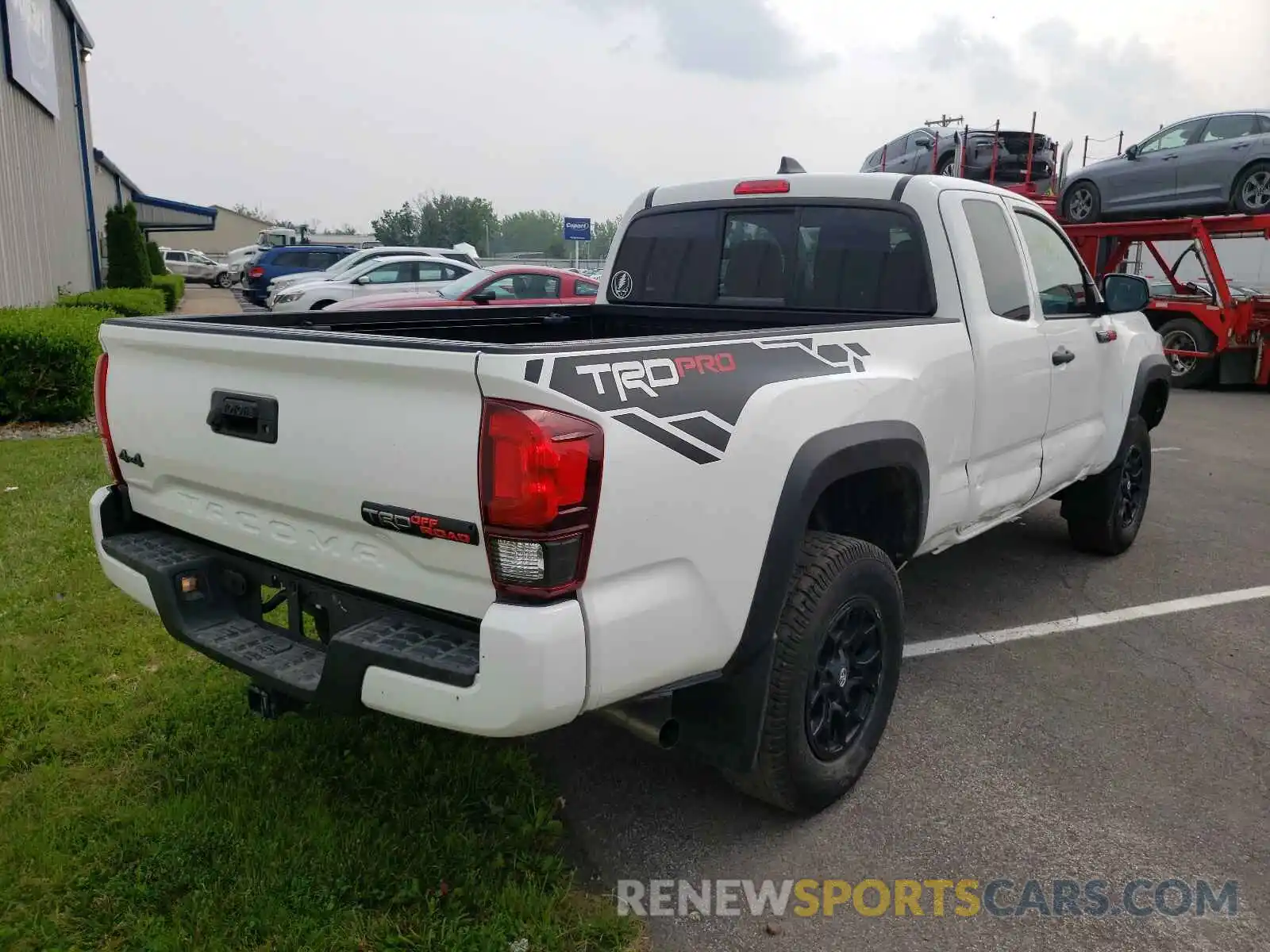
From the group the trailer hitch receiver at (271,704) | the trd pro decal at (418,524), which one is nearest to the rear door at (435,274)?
the trailer hitch receiver at (271,704)

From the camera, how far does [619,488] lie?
2.20 m

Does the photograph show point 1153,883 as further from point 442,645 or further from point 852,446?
point 442,645

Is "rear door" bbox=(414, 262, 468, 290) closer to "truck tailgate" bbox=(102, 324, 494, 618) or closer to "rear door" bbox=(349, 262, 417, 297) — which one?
"rear door" bbox=(349, 262, 417, 297)

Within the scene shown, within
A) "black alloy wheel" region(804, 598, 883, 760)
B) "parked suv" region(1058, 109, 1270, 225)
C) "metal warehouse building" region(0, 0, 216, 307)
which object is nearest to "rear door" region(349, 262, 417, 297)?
"metal warehouse building" region(0, 0, 216, 307)

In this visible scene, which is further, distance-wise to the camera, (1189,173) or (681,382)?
(1189,173)

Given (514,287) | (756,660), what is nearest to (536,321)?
(756,660)

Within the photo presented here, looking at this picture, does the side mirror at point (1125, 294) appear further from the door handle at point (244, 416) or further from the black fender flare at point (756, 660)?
the door handle at point (244, 416)

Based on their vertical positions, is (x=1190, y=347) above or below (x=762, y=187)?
below

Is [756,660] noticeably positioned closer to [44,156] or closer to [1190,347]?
[1190,347]

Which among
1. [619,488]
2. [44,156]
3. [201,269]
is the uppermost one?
[44,156]

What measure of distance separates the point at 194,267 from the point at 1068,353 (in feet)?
159

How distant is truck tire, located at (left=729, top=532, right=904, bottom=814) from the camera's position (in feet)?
9.14

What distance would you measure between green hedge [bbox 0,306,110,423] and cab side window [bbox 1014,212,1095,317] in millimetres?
7917

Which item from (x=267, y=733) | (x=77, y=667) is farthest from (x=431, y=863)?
(x=77, y=667)
